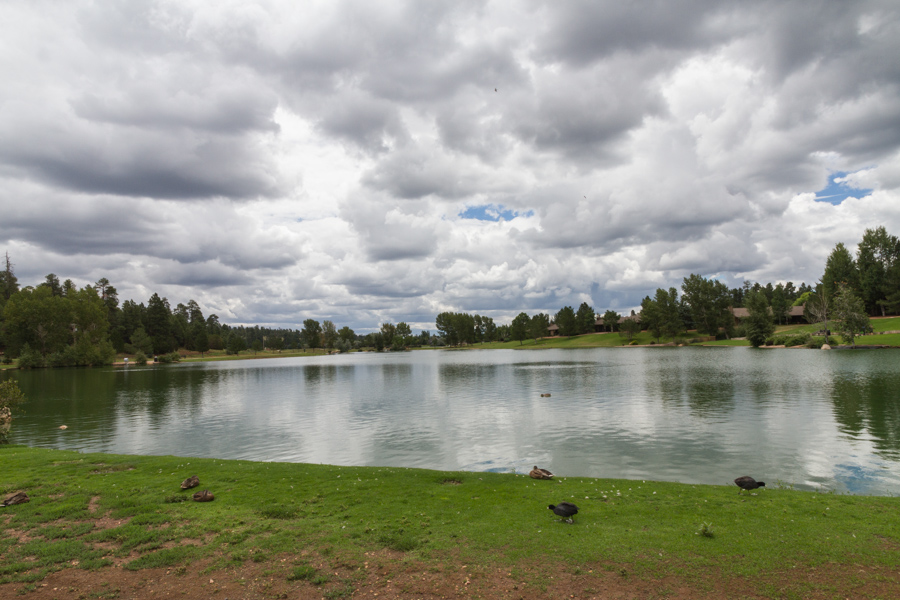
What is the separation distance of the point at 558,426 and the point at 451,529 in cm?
1999

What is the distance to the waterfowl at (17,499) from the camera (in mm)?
13039

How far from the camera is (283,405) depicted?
146ft

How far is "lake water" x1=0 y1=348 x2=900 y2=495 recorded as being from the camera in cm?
2044

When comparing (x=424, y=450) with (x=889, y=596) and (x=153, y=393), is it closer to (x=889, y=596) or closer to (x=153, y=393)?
(x=889, y=596)

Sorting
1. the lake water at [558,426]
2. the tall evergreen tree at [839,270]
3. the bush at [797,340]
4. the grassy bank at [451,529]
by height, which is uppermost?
the tall evergreen tree at [839,270]

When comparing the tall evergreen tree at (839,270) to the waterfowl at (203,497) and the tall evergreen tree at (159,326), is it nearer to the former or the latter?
the waterfowl at (203,497)

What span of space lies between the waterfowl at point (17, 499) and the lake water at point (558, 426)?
38.7 ft

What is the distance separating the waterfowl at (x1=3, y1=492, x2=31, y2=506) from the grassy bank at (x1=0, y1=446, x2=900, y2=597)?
252mm

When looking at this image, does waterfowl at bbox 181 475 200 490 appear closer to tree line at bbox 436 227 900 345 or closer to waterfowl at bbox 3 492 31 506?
waterfowl at bbox 3 492 31 506

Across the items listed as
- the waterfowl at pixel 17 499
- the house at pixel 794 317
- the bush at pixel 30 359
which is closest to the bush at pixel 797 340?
the house at pixel 794 317

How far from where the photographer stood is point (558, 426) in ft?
97.4

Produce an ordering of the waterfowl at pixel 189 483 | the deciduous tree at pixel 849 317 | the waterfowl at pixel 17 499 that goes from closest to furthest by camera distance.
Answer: the waterfowl at pixel 17 499 < the waterfowl at pixel 189 483 < the deciduous tree at pixel 849 317

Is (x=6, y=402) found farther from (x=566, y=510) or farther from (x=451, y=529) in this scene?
(x=566, y=510)

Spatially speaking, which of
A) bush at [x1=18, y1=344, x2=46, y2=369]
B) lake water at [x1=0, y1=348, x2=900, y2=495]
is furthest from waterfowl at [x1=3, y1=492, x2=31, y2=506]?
bush at [x1=18, y1=344, x2=46, y2=369]
